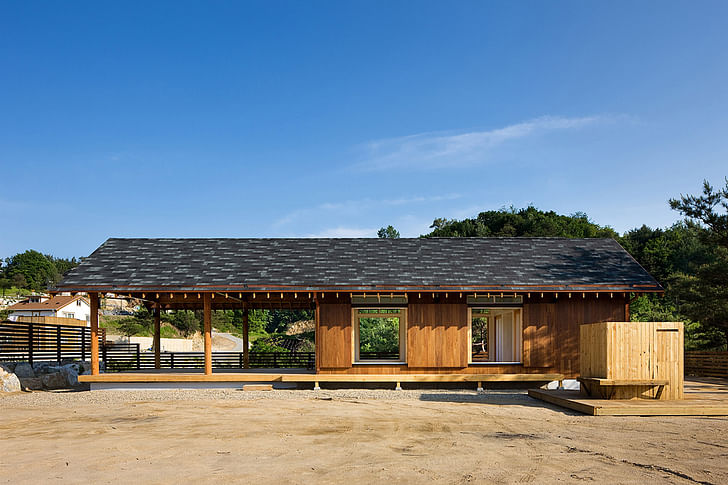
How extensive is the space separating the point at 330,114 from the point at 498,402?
17.1 meters

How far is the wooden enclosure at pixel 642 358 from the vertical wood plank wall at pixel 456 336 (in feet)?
11.7

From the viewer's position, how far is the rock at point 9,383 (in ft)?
49.4

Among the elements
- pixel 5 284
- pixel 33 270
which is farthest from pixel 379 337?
pixel 33 270

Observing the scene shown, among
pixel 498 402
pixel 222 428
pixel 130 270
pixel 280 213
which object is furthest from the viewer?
pixel 280 213

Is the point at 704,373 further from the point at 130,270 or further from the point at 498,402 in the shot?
the point at 130,270

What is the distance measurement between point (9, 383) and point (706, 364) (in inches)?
838

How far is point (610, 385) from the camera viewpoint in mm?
11406

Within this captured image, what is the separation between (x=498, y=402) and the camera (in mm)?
12711

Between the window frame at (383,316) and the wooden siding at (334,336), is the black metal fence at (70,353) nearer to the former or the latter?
the window frame at (383,316)

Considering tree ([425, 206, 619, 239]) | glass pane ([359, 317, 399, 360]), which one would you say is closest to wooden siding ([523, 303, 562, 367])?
glass pane ([359, 317, 399, 360])

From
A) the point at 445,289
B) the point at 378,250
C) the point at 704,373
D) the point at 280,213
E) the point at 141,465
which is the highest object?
the point at 280,213

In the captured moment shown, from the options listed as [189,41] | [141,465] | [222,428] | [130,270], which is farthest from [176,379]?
[189,41]

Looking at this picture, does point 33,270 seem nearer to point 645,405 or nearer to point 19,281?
point 19,281

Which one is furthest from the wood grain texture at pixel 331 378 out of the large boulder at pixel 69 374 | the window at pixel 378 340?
the window at pixel 378 340
